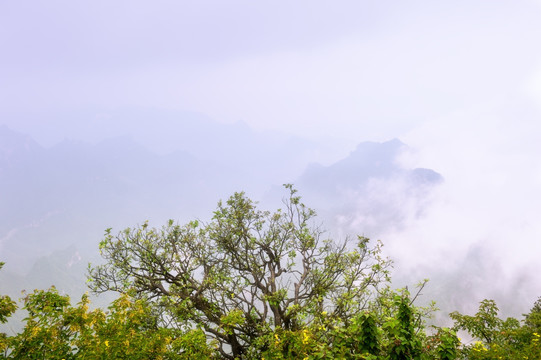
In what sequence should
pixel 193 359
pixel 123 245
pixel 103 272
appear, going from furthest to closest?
pixel 103 272 → pixel 123 245 → pixel 193 359

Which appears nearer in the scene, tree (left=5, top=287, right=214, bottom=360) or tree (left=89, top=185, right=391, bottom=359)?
tree (left=5, top=287, right=214, bottom=360)

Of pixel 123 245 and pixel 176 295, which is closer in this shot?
pixel 176 295

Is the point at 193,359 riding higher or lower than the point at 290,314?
lower

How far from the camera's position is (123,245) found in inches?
625

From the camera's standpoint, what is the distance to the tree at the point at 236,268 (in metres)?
15.0

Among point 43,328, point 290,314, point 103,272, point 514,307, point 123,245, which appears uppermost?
point 514,307

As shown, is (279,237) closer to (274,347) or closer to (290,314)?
(290,314)

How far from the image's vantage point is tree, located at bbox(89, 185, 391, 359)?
49.1 feet

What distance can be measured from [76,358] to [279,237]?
435 inches

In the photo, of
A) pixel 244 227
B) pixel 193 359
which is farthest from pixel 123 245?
pixel 193 359

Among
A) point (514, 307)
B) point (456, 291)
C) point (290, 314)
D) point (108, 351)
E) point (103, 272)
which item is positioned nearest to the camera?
point (108, 351)

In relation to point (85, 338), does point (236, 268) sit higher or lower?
higher

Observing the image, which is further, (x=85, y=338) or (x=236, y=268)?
(x=236, y=268)

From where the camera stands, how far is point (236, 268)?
55.6 ft
